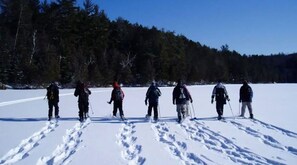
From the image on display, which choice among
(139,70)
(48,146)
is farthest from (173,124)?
(139,70)

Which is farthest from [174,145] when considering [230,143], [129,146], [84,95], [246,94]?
[246,94]

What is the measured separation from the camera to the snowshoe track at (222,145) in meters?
8.72

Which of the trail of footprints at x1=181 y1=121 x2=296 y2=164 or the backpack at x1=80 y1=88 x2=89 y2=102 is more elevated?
the backpack at x1=80 y1=88 x2=89 y2=102

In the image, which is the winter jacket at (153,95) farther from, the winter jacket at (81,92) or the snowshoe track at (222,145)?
the winter jacket at (81,92)

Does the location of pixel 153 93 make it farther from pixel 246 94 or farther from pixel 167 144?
pixel 167 144

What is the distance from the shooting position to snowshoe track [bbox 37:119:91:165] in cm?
834

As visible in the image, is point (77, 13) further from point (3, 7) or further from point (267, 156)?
point (267, 156)

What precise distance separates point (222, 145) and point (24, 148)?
222 inches

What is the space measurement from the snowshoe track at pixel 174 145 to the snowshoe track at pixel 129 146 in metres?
0.87

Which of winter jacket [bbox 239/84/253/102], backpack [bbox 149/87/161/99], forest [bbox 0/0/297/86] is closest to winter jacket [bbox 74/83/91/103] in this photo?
backpack [bbox 149/87/161/99]

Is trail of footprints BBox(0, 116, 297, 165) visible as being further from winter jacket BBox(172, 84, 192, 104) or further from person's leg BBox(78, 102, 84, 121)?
winter jacket BBox(172, 84, 192, 104)

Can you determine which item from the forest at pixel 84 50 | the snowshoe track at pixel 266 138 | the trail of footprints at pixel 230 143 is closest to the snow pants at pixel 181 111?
the trail of footprints at pixel 230 143

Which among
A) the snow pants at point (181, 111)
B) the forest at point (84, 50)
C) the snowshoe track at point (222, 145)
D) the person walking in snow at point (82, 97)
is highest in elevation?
the forest at point (84, 50)

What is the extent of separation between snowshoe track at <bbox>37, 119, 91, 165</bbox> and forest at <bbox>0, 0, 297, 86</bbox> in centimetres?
3858
